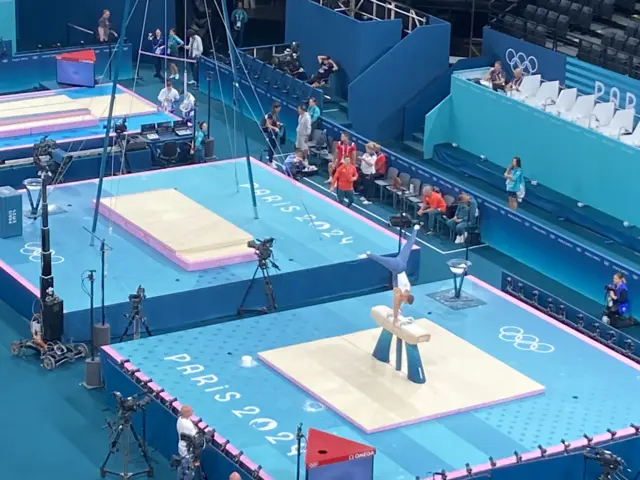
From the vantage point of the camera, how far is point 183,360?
69.7 ft

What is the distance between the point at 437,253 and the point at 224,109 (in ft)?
26.8

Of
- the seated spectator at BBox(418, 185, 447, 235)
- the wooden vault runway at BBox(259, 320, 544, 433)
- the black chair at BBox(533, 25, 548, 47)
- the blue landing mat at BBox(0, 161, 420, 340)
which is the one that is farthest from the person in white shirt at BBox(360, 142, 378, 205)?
the wooden vault runway at BBox(259, 320, 544, 433)

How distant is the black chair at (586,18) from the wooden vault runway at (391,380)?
462 inches

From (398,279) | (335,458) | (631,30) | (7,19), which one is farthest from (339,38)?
(335,458)

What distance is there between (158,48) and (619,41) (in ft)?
36.3

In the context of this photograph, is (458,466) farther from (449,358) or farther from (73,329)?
(73,329)

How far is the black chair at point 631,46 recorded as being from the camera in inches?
1168

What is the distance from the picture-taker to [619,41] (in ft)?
98.8

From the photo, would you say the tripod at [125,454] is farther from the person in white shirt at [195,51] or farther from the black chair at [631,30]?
the person in white shirt at [195,51]

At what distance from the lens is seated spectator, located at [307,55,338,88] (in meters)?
33.3

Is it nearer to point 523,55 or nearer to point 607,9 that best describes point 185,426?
point 523,55

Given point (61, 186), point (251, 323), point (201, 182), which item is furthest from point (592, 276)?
point (61, 186)

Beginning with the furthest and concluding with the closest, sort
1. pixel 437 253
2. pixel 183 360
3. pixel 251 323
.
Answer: pixel 437 253 → pixel 251 323 → pixel 183 360

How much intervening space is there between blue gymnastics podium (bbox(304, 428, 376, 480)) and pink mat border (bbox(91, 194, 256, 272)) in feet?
23.9
